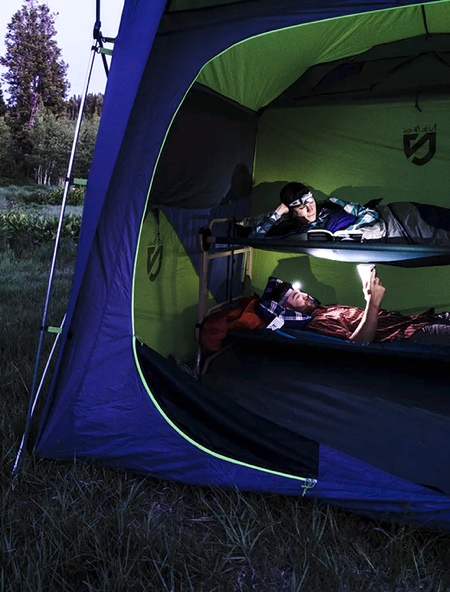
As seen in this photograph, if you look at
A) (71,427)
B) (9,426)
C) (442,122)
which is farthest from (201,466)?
(442,122)

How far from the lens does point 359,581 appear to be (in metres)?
1.35

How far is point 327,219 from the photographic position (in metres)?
2.80

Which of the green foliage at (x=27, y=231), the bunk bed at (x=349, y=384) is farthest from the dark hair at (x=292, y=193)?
the green foliage at (x=27, y=231)

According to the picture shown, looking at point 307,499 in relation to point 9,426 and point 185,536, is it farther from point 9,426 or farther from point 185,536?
point 9,426

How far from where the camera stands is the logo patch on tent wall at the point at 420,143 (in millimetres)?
3329

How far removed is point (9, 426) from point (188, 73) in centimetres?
142

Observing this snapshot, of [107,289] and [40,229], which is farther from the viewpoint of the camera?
[40,229]

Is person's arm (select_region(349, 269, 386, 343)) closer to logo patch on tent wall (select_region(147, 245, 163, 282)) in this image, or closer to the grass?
logo patch on tent wall (select_region(147, 245, 163, 282))

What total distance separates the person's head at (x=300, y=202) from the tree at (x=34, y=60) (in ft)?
81.6

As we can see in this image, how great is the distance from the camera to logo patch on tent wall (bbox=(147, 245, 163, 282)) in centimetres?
256

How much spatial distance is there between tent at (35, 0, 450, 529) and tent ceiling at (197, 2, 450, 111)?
0.01m

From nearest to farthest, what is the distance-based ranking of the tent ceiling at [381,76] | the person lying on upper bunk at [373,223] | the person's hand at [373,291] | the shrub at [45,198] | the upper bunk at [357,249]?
1. the upper bunk at [357,249]
2. the person lying on upper bunk at [373,223]
3. the person's hand at [373,291]
4. the tent ceiling at [381,76]
5. the shrub at [45,198]

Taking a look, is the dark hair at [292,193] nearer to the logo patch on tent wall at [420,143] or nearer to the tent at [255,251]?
the tent at [255,251]

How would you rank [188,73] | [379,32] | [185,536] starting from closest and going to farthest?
[185,536]
[188,73]
[379,32]
